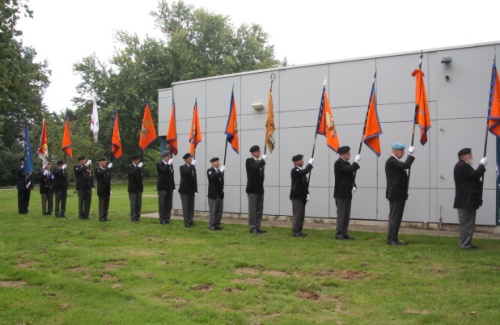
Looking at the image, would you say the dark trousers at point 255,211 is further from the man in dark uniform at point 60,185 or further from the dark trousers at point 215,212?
the man in dark uniform at point 60,185

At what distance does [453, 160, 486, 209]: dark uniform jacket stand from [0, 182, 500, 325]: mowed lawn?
863 mm

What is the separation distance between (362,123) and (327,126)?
222cm

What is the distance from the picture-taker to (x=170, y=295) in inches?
213

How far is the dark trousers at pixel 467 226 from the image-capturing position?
7.94 metres

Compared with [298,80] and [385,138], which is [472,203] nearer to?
[385,138]

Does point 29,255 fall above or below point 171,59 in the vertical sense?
below

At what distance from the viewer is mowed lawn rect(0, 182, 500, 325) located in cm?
471

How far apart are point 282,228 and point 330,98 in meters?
4.02

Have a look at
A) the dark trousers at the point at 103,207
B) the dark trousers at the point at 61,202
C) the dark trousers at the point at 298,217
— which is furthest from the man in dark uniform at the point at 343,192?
the dark trousers at the point at 61,202

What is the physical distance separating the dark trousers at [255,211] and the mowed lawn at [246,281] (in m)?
1.02

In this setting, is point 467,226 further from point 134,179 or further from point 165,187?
point 134,179

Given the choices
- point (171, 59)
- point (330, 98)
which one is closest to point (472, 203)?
point (330, 98)

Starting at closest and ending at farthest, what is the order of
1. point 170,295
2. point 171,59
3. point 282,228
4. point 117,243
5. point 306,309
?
1. point 306,309
2. point 170,295
3. point 117,243
4. point 282,228
5. point 171,59

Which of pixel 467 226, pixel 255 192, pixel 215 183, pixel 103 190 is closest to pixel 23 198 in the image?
pixel 103 190
